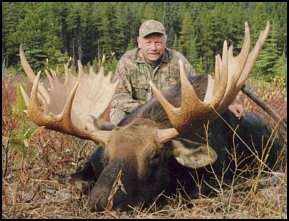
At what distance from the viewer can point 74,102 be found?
4.02 m

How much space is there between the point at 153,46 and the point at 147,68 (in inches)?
17.2

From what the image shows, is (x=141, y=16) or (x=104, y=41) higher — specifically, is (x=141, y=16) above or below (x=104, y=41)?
above

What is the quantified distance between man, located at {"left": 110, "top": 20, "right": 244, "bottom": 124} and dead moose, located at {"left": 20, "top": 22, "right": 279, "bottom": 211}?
183 centimetres

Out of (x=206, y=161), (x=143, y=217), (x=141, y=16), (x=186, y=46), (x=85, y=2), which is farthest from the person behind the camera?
(x=85, y=2)

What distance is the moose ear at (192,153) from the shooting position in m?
2.95

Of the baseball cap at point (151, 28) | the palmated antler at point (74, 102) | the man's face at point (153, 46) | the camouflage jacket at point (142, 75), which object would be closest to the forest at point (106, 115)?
the palmated antler at point (74, 102)

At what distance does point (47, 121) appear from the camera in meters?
3.14

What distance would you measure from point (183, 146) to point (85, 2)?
90.8 metres

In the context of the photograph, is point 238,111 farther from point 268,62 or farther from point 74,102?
point 268,62

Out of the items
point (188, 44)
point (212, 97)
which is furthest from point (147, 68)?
point (188, 44)

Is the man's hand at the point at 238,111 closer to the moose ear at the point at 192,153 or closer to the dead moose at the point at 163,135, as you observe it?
the dead moose at the point at 163,135

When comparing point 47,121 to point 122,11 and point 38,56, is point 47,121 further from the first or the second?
point 122,11

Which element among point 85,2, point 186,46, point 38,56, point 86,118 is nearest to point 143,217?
point 86,118

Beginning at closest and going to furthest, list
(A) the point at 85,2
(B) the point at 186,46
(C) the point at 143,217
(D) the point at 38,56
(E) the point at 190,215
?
(E) the point at 190,215
(C) the point at 143,217
(D) the point at 38,56
(B) the point at 186,46
(A) the point at 85,2
